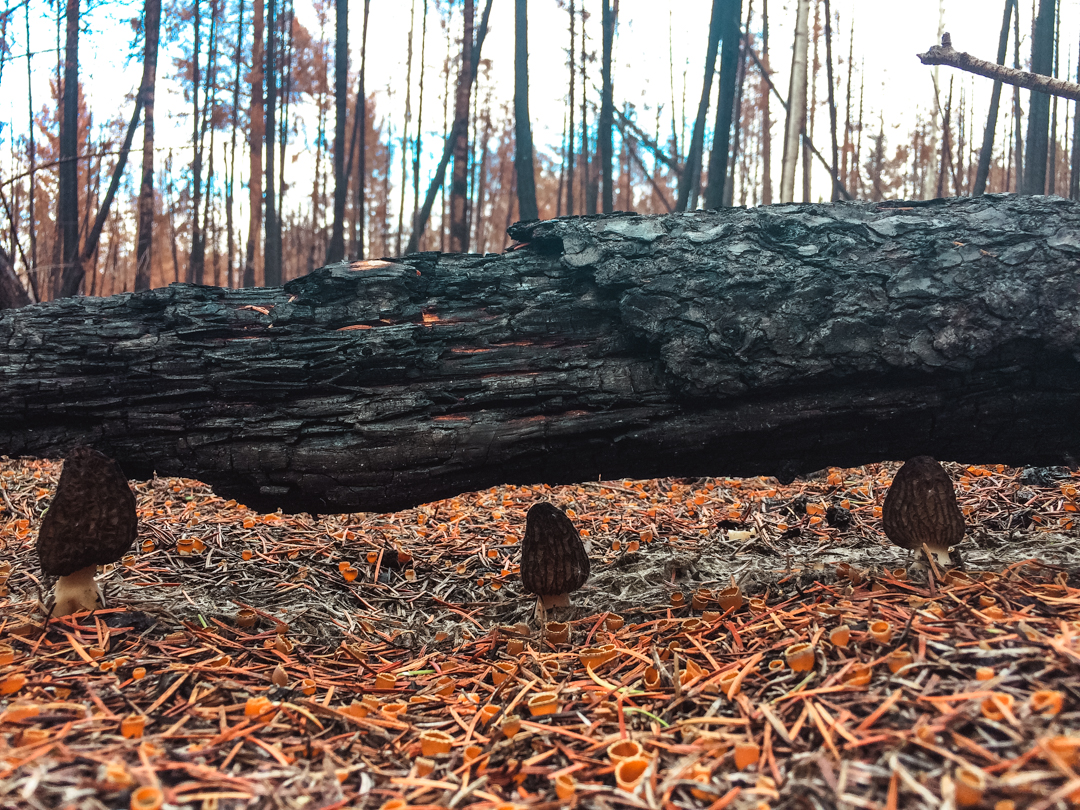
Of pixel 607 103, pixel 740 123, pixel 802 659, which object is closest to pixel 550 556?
pixel 802 659

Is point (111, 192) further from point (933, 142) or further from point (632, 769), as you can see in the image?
point (933, 142)

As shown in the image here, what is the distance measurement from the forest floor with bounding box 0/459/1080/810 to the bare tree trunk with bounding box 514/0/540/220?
7.13 meters

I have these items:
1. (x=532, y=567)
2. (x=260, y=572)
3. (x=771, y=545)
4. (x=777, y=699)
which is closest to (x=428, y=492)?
(x=532, y=567)

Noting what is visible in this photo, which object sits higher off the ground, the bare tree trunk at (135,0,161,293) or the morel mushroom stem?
the bare tree trunk at (135,0,161,293)

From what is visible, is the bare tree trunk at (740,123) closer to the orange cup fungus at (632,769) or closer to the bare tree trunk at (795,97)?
the bare tree trunk at (795,97)

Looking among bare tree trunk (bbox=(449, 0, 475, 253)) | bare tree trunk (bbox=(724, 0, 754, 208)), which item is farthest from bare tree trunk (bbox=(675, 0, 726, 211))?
bare tree trunk (bbox=(449, 0, 475, 253))

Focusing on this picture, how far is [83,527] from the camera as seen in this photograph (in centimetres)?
242

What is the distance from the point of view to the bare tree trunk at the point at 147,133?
28.1 feet

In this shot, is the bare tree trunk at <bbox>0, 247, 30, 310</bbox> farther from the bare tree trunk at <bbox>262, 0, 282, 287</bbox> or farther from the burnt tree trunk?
the bare tree trunk at <bbox>262, 0, 282, 287</bbox>

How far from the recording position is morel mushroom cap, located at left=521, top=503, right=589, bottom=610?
111 inches

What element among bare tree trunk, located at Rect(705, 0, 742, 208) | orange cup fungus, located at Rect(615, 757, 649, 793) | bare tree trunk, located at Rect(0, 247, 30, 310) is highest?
bare tree trunk, located at Rect(705, 0, 742, 208)

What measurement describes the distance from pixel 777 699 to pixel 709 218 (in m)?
2.21

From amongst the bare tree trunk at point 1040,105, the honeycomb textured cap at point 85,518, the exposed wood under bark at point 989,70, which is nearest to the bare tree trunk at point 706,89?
the bare tree trunk at point 1040,105

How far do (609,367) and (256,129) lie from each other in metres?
14.9
